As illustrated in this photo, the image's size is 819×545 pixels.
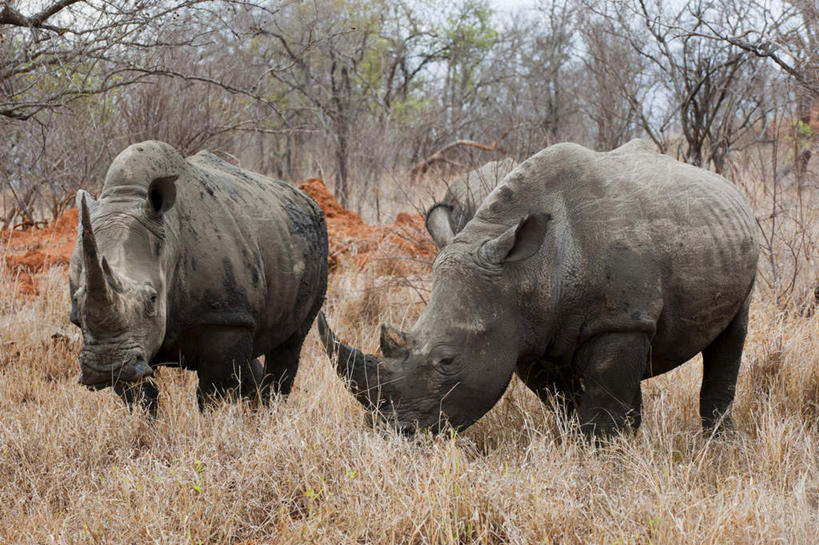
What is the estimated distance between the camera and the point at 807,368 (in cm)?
505

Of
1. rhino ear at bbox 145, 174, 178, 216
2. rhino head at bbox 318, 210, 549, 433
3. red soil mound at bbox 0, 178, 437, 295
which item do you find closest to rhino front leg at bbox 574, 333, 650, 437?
rhino head at bbox 318, 210, 549, 433

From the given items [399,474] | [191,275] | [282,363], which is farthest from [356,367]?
[282,363]

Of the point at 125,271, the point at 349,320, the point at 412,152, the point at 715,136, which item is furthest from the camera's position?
the point at 412,152

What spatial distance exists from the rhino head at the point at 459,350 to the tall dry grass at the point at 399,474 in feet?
0.50

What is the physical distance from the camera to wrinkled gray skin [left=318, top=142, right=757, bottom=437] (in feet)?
12.6

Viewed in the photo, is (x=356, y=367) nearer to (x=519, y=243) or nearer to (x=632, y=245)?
(x=519, y=243)

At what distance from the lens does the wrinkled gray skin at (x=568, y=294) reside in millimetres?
3842

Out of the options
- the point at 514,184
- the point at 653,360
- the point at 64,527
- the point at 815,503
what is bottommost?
the point at 64,527

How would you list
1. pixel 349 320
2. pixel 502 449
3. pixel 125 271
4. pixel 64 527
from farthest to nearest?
pixel 349 320 < pixel 502 449 < pixel 125 271 < pixel 64 527

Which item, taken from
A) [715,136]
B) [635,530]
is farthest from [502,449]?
[715,136]

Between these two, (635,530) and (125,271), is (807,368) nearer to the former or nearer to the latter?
(635,530)

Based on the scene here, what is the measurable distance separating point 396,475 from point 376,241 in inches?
234

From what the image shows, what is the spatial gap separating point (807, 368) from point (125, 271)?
3.68m

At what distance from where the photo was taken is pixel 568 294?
3916 millimetres
